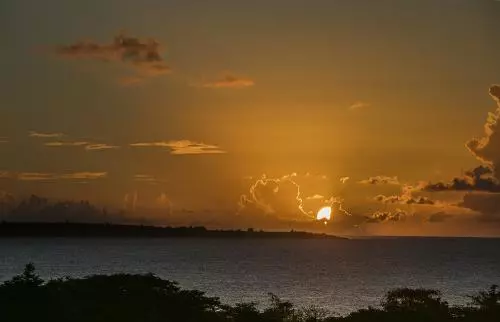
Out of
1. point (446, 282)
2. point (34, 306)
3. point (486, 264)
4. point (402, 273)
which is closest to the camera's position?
point (34, 306)

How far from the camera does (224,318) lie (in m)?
8.27

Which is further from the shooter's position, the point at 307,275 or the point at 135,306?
the point at 307,275

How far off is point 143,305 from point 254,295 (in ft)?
64.1

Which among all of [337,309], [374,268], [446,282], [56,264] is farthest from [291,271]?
[337,309]

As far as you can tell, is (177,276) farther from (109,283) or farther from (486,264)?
(109,283)

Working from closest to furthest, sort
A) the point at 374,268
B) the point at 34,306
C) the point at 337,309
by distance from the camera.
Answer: the point at 34,306 → the point at 337,309 → the point at 374,268

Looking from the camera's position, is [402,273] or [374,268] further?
[374,268]

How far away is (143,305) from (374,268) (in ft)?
120

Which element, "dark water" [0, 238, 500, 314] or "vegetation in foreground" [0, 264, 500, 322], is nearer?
"vegetation in foreground" [0, 264, 500, 322]

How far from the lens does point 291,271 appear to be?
41531mm

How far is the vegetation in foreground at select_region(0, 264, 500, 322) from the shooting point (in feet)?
25.2

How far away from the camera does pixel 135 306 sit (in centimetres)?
804

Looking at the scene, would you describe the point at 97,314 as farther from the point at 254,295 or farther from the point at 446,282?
the point at 446,282

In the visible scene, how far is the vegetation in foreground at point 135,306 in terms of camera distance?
25.2 ft
